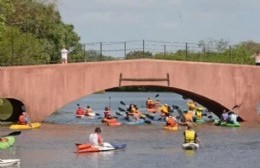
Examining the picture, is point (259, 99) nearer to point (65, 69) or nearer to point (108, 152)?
point (65, 69)

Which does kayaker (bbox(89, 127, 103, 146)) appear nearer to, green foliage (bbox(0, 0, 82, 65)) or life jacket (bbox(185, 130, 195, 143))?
life jacket (bbox(185, 130, 195, 143))

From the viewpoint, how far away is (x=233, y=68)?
53062mm

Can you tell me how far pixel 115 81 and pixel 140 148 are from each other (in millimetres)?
11419

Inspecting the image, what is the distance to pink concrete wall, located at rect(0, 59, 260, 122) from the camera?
4928 cm

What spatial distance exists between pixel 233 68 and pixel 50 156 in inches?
767

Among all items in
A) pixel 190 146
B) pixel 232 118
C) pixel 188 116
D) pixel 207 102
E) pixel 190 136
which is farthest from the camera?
pixel 207 102

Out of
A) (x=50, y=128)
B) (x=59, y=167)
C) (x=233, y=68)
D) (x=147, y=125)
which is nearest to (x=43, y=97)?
(x=50, y=128)

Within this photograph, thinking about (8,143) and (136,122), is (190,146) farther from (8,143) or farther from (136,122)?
(136,122)

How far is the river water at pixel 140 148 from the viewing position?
34812mm

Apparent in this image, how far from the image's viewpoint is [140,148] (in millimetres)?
39969

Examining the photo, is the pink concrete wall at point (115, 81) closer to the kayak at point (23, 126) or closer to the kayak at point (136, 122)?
the kayak at point (23, 126)

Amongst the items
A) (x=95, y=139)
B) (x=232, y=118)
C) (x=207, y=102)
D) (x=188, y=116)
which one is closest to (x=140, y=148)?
(x=95, y=139)

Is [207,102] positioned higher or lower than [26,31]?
lower

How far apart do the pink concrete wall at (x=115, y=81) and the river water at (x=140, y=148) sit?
64.0 inches
